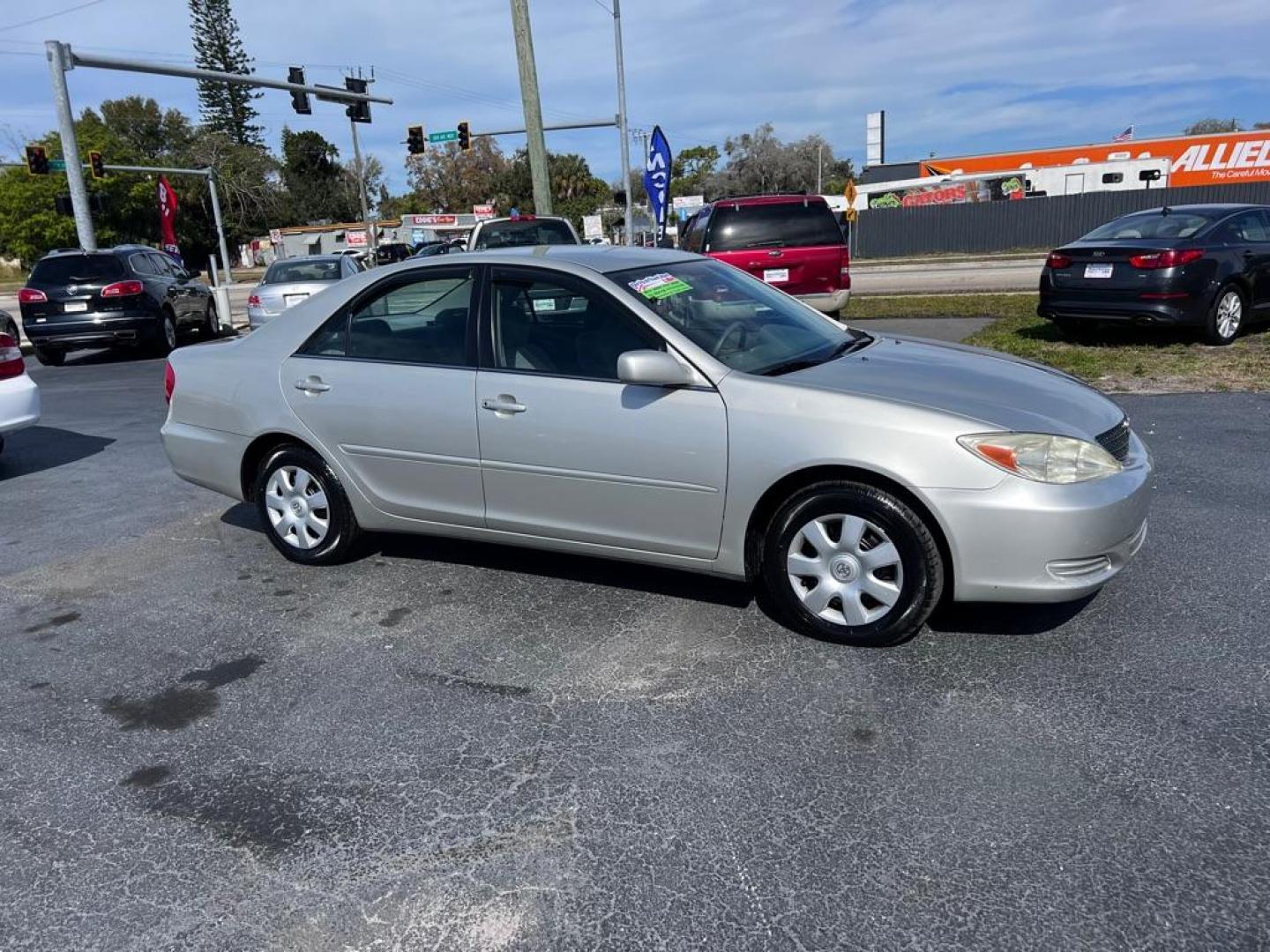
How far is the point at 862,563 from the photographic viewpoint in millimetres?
3879

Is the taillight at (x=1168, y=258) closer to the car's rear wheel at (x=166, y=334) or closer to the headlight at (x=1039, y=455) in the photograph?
the headlight at (x=1039, y=455)

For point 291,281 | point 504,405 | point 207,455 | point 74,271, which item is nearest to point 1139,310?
point 504,405

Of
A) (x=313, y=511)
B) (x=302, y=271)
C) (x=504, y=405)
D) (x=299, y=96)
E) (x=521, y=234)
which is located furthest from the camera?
(x=299, y=96)

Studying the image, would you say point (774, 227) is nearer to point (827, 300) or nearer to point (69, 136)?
point (827, 300)

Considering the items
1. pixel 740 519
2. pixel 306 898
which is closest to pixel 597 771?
pixel 306 898

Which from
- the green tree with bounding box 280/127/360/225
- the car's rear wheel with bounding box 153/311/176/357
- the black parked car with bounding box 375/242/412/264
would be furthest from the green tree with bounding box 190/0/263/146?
the car's rear wheel with bounding box 153/311/176/357

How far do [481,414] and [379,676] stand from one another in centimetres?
125

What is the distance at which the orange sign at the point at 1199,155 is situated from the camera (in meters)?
44.7

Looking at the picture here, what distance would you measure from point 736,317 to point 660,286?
1.30ft

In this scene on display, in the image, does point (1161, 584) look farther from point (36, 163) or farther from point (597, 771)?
point (36, 163)

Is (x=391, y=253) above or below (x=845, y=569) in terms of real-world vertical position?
above

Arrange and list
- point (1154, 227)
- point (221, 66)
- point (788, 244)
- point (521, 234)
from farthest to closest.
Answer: point (221, 66), point (521, 234), point (788, 244), point (1154, 227)

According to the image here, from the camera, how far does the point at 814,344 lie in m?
4.72

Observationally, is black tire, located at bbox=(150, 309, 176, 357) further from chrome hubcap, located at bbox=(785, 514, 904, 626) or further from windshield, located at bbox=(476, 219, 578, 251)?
chrome hubcap, located at bbox=(785, 514, 904, 626)
